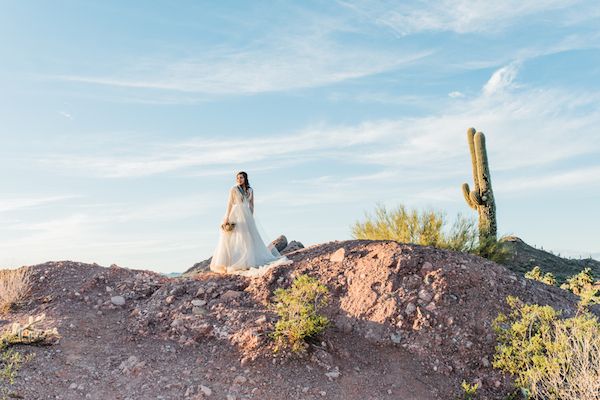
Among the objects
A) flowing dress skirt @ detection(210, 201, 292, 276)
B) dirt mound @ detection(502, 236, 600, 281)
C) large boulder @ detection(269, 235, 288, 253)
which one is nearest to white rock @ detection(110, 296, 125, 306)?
flowing dress skirt @ detection(210, 201, 292, 276)

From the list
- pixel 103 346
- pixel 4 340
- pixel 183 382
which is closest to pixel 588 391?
pixel 183 382

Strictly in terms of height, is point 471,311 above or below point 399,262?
below

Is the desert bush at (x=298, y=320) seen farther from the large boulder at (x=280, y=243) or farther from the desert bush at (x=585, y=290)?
the large boulder at (x=280, y=243)

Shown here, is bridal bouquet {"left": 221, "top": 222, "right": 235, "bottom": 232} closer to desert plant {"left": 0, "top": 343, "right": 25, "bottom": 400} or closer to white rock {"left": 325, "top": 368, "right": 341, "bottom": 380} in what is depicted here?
desert plant {"left": 0, "top": 343, "right": 25, "bottom": 400}

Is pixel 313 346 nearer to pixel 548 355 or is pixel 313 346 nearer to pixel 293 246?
pixel 548 355

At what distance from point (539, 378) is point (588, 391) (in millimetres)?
484

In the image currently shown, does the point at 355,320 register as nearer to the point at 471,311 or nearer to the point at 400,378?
the point at 400,378

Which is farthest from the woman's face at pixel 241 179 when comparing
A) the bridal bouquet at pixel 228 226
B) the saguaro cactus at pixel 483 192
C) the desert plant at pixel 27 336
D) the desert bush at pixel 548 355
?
the saguaro cactus at pixel 483 192

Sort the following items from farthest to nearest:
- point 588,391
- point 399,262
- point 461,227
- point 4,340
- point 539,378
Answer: point 461,227, point 399,262, point 4,340, point 539,378, point 588,391

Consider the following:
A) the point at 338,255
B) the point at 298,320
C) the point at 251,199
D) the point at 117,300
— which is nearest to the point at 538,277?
the point at 338,255

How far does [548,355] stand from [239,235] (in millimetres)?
5313

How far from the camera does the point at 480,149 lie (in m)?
15.4

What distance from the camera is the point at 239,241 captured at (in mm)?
9602

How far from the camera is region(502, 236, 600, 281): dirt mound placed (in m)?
15.2
